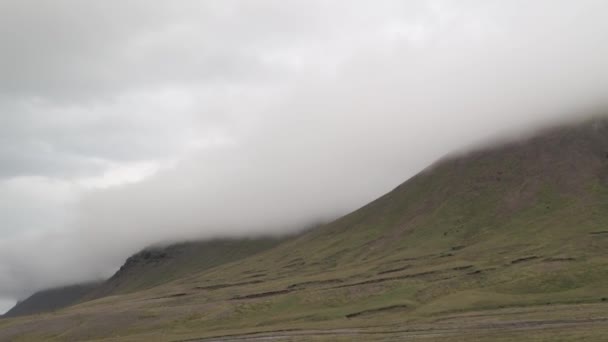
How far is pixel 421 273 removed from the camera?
154 m

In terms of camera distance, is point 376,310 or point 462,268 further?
point 462,268

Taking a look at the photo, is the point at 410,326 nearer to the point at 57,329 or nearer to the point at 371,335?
the point at 371,335

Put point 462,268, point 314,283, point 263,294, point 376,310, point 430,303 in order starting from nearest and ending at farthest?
point 430,303 → point 376,310 → point 462,268 → point 263,294 → point 314,283

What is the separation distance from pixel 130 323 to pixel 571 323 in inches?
4194

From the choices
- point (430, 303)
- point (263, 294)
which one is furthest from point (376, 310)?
point (263, 294)

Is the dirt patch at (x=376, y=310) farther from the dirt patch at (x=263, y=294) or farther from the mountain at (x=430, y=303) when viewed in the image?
the dirt patch at (x=263, y=294)

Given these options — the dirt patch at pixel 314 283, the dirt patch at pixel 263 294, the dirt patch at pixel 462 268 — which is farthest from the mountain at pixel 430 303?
the dirt patch at pixel 263 294

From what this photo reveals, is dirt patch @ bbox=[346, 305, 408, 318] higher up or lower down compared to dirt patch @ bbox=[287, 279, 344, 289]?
lower down

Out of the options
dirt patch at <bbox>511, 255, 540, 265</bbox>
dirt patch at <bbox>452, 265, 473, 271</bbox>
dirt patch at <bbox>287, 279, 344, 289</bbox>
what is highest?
dirt patch at <bbox>287, 279, 344, 289</bbox>

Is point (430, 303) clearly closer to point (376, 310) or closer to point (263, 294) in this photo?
point (376, 310)

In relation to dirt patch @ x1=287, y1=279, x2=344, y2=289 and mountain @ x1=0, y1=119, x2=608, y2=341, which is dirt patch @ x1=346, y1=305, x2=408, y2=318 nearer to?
mountain @ x1=0, y1=119, x2=608, y2=341

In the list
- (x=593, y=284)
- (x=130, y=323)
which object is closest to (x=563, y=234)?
(x=593, y=284)

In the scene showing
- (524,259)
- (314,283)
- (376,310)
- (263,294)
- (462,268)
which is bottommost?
(524,259)

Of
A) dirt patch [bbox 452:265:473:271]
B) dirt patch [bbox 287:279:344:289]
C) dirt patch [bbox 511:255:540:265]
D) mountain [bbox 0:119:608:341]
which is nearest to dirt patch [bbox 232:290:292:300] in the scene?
mountain [bbox 0:119:608:341]
